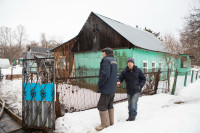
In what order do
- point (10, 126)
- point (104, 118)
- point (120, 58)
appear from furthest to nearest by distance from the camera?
point (120, 58), point (10, 126), point (104, 118)

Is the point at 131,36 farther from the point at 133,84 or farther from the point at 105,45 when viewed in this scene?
the point at 133,84

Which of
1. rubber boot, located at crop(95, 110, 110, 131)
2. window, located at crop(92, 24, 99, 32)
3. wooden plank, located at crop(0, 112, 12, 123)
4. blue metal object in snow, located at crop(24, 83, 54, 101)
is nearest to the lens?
rubber boot, located at crop(95, 110, 110, 131)

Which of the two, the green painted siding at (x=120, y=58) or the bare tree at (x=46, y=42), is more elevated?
the bare tree at (x=46, y=42)

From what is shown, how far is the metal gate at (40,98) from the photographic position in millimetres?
3363

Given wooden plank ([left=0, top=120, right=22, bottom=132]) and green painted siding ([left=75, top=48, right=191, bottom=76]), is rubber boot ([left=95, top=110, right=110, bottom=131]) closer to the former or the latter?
wooden plank ([left=0, top=120, right=22, bottom=132])

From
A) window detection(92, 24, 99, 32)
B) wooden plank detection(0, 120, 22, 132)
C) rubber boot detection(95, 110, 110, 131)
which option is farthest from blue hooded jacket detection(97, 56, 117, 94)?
window detection(92, 24, 99, 32)

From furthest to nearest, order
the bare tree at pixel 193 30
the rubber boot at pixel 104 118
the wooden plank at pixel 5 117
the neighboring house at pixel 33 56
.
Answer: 1. the bare tree at pixel 193 30
2. the wooden plank at pixel 5 117
3. the neighboring house at pixel 33 56
4. the rubber boot at pixel 104 118

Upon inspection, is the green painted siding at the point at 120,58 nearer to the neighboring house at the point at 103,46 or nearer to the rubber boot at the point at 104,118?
the neighboring house at the point at 103,46

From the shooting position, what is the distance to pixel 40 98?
134 inches

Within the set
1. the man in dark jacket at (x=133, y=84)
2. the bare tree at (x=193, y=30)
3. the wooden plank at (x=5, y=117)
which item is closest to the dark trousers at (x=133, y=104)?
the man in dark jacket at (x=133, y=84)

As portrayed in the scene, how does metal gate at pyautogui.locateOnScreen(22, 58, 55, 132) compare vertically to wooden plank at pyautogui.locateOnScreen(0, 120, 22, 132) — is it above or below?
above

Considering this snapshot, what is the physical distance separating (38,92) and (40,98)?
174 millimetres

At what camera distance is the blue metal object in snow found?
334 cm

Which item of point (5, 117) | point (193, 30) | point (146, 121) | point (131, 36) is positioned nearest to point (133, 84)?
point (146, 121)
